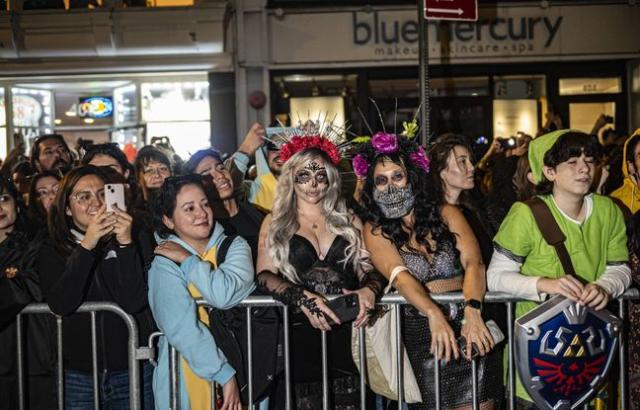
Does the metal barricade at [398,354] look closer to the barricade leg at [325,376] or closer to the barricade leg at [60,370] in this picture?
the barricade leg at [325,376]

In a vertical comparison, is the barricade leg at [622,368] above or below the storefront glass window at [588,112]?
below

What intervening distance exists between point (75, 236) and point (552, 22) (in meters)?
11.4

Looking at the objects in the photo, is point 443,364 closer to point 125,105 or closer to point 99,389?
point 99,389

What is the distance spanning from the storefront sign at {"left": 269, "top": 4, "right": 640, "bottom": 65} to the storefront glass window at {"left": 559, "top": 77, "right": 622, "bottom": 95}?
0.51 meters

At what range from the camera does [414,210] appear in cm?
459

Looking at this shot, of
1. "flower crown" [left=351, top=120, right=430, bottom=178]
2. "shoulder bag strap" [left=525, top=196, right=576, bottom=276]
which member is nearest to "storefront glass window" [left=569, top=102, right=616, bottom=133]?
"flower crown" [left=351, top=120, right=430, bottom=178]

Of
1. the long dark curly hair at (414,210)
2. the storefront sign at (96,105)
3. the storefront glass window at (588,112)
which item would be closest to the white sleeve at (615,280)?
the long dark curly hair at (414,210)

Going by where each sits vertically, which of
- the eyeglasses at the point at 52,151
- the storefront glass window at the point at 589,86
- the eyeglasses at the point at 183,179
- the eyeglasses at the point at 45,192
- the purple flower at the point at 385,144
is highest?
the storefront glass window at the point at 589,86

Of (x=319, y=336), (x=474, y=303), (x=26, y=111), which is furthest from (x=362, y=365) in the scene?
(x=26, y=111)

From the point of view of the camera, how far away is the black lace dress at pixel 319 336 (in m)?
4.39

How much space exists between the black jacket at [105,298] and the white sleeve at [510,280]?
208 centimetres

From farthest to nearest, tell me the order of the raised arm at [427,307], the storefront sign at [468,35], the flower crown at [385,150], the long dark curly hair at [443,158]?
the storefront sign at [468,35], the long dark curly hair at [443,158], the flower crown at [385,150], the raised arm at [427,307]

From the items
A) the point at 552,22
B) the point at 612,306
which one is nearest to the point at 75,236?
the point at 612,306

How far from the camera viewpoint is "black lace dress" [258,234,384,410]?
4391 mm
